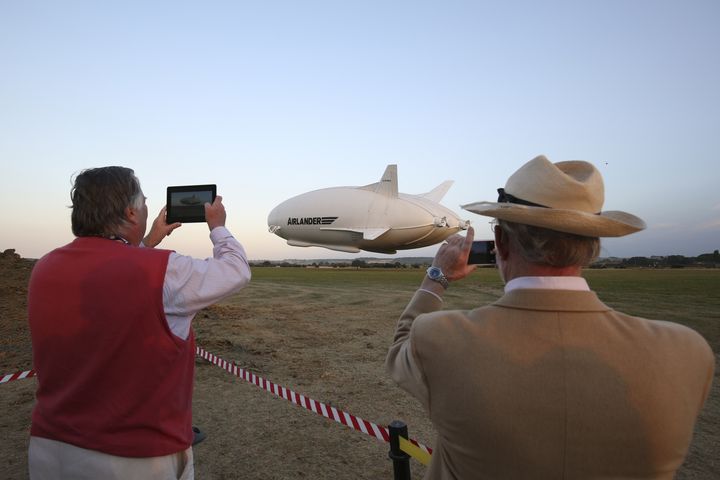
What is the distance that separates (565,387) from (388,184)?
18.6m

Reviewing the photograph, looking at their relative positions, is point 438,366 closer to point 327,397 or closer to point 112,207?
point 112,207

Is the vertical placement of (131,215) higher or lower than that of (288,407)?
higher

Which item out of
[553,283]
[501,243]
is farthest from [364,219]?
[553,283]

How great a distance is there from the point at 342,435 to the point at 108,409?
4187 millimetres

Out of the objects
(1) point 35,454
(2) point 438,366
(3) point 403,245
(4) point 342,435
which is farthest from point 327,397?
(3) point 403,245

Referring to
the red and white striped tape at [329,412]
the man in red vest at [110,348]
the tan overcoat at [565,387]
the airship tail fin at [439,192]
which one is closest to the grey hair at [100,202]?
the man in red vest at [110,348]

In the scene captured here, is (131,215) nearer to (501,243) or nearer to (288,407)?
(501,243)

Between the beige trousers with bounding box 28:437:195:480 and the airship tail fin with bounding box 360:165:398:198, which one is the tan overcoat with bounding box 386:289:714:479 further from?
the airship tail fin with bounding box 360:165:398:198

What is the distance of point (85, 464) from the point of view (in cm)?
200

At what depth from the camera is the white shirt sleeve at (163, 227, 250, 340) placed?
201 cm

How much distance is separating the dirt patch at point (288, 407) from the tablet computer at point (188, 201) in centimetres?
331

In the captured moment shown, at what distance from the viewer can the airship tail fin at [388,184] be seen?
19609 mm

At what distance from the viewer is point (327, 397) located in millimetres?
7000

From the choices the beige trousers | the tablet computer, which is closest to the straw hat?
the tablet computer
